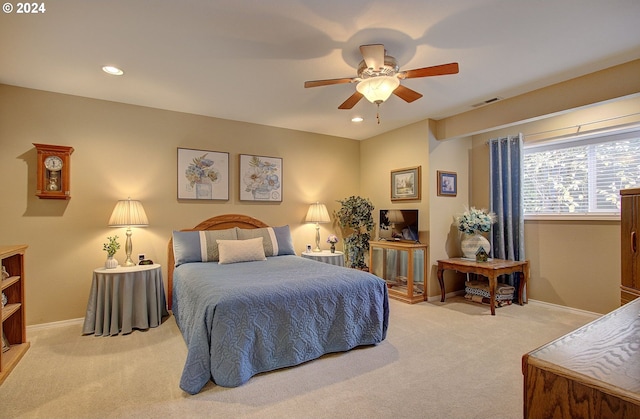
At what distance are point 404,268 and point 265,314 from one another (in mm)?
2653

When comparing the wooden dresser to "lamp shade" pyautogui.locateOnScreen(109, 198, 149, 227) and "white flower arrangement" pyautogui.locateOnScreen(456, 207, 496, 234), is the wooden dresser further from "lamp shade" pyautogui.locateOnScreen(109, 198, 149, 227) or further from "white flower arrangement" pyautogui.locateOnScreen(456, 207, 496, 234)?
"lamp shade" pyautogui.locateOnScreen(109, 198, 149, 227)

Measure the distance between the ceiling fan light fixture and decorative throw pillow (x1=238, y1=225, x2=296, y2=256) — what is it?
7.76 feet

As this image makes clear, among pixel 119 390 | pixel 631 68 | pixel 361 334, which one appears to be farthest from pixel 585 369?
pixel 631 68

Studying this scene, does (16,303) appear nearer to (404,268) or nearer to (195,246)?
(195,246)

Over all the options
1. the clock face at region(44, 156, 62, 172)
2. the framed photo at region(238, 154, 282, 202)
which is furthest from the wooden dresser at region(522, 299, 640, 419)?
the clock face at region(44, 156, 62, 172)

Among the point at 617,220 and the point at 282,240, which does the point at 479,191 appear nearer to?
the point at 617,220

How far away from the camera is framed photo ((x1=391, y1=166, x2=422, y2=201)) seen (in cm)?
445

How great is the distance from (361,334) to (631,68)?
3.30 m

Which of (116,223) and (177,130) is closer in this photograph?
(116,223)

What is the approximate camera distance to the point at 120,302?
3.13 m

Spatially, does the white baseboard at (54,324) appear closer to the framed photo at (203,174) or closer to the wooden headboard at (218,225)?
the wooden headboard at (218,225)

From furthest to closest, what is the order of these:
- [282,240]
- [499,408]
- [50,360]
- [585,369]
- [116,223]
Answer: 1. [282,240]
2. [116,223]
3. [50,360]
4. [499,408]
5. [585,369]

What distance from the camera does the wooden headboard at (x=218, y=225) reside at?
12.7 feet

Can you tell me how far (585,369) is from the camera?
68 centimetres
